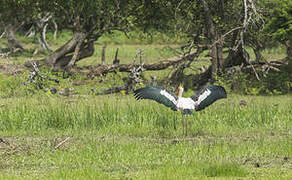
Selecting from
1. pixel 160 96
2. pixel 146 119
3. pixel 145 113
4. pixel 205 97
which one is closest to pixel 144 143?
pixel 160 96

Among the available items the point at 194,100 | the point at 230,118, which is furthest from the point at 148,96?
the point at 230,118

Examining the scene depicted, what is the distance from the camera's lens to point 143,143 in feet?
31.2

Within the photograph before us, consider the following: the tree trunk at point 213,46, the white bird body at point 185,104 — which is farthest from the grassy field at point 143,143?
the tree trunk at point 213,46

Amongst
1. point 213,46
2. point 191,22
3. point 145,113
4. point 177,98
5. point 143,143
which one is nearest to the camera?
point 143,143

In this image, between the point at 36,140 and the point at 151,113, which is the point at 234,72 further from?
the point at 36,140

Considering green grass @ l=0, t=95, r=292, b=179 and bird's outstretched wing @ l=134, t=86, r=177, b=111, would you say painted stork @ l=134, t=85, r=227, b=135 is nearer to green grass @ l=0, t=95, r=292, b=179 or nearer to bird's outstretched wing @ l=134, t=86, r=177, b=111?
bird's outstretched wing @ l=134, t=86, r=177, b=111

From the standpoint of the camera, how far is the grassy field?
7406 mm

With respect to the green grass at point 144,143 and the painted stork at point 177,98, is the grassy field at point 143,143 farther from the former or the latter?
the painted stork at point 177,98

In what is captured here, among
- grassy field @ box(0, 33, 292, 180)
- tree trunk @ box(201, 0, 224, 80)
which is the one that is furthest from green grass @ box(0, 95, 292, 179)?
tree trunk @ box(201, 0, 224, 80)

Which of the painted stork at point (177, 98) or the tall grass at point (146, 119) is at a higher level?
the painted stork at point (177, 98)

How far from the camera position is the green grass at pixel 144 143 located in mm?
7430

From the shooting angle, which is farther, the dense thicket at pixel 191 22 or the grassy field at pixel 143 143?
the dense thicket at pixel 191 22

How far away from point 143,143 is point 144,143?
2 centimetres

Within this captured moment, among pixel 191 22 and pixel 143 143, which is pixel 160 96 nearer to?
pixel 143 143
